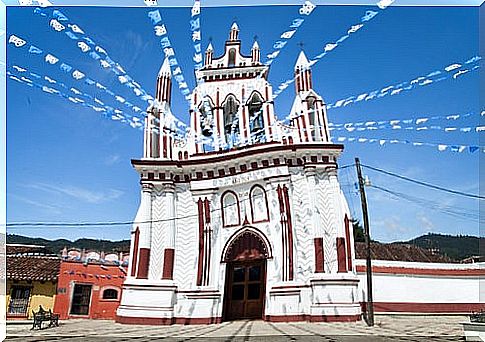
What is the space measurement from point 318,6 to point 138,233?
518cm

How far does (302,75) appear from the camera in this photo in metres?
9.48

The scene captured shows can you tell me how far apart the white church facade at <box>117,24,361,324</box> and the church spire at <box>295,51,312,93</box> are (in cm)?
2

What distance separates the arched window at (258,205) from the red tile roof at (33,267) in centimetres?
406

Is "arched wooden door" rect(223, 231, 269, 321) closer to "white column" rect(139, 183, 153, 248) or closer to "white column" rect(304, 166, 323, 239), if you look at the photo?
"white column" rect(304, 166, 323, 239)

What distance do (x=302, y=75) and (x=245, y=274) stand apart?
395cm

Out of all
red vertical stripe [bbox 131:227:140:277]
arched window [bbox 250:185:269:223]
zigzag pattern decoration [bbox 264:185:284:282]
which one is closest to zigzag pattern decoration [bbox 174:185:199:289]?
red vertical stripe [bbox 131:227:140:277]

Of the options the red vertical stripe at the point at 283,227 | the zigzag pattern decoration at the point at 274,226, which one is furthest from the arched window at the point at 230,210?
the red vertical stripe at the point at 283,227

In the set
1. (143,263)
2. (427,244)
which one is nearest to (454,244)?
(427,244)

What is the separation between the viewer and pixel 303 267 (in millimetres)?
8539

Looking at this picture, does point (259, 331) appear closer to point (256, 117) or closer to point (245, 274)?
point (245, 274)

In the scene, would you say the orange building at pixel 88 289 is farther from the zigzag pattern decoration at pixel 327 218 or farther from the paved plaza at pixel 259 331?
the zigzag pattern decoration at pixel 327 218

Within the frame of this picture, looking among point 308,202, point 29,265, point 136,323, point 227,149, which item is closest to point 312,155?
point 308,202

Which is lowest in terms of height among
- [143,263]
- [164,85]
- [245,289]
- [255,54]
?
[245,289]

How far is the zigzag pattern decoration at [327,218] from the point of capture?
8445 mm
